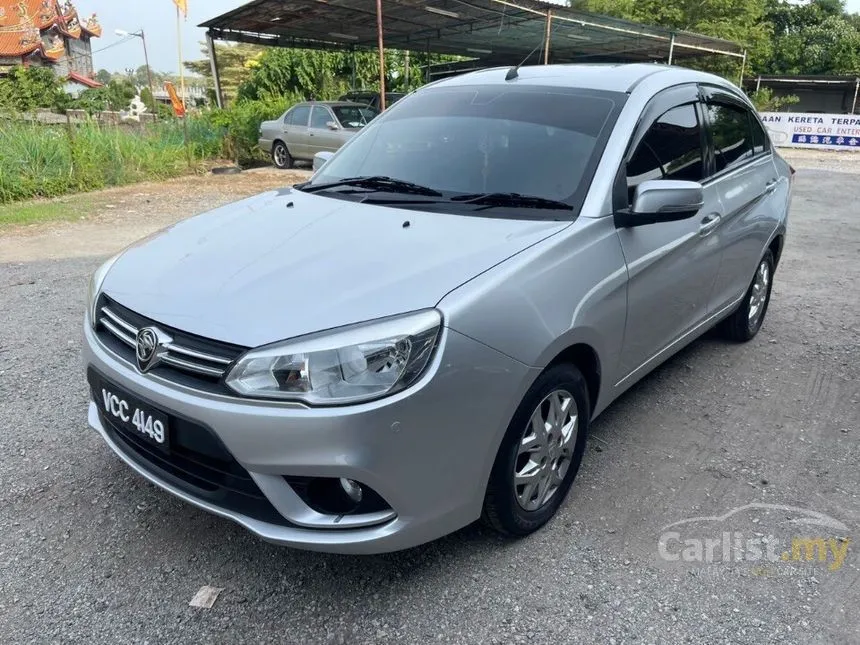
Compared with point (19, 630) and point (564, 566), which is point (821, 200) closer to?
point (564, 566)

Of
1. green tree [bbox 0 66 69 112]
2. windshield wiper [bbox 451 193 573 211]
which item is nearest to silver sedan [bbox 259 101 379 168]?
windshield wiper [bbox 451 193 573 211]

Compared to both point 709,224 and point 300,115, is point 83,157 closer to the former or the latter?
point 300,115

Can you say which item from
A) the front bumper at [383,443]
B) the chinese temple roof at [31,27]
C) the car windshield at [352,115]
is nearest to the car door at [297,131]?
the car windshield at [352,115]

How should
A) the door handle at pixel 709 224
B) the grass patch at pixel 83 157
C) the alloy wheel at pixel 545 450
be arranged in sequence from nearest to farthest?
1. the alloy wheel at pixel 545 450
2. the door handle at pixel 709 224
3. the grass patch at pixel 83 157

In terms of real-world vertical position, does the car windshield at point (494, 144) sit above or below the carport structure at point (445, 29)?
below

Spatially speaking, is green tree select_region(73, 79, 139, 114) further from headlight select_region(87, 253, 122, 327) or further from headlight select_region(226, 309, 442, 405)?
Result: headlight select_region(226, 309, 442, 405)

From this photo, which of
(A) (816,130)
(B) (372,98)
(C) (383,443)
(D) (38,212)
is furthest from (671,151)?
(A) (816,130)

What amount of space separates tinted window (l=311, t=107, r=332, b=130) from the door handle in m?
11.1

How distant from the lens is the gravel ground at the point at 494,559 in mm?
2143

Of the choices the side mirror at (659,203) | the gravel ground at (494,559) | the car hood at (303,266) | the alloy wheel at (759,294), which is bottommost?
the gravel ground at (494,559)

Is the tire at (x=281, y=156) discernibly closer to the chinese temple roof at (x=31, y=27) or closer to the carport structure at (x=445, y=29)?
the carport structure at (x=445, y=29)

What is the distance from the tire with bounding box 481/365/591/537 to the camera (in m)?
2.28

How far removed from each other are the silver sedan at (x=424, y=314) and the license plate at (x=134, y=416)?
0.01 meters

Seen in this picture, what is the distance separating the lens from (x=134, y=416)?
2.21m
